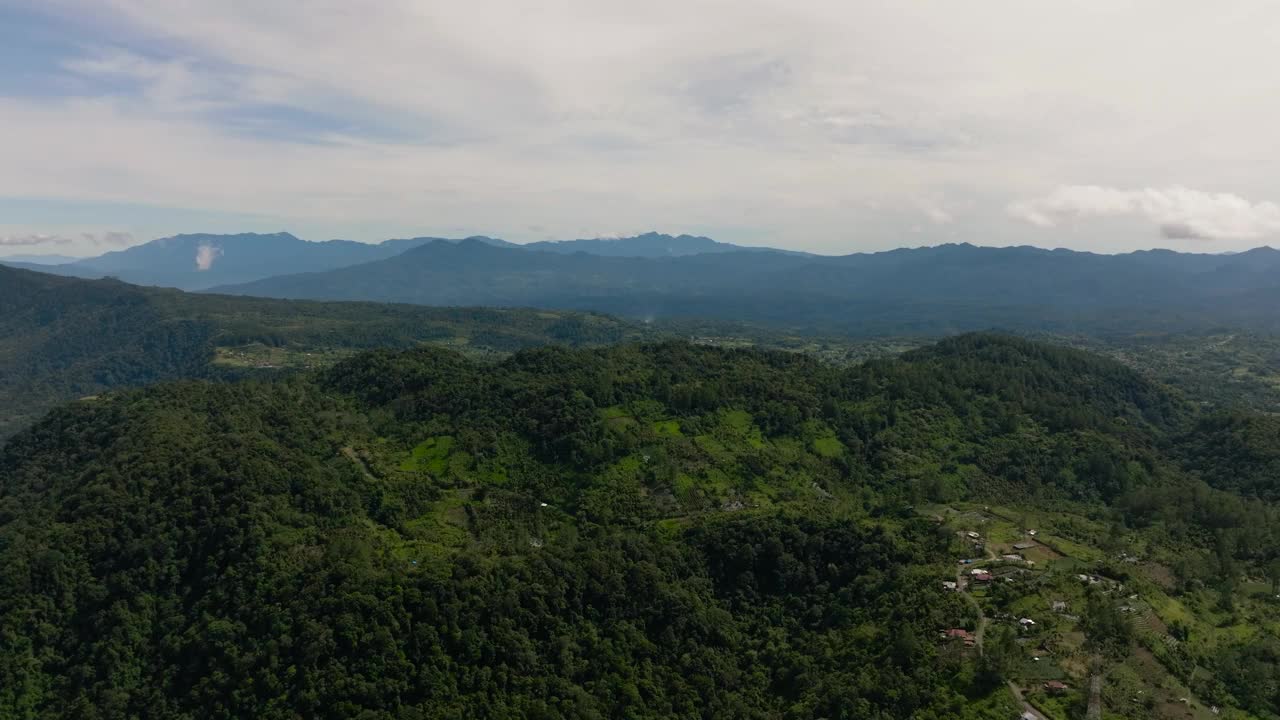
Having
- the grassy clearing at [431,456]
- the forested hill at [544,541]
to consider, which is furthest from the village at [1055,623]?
the grassy clearing at [431,456]

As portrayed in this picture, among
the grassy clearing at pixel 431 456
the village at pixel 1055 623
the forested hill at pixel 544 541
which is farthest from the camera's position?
the grassy clearing at pixel 431 456

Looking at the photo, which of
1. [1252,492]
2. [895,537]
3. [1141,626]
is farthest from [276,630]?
[1252,492]

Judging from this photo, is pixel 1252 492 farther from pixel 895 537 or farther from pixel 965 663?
pixel 965 663

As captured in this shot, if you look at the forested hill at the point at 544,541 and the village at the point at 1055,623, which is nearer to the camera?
the village at the point at 1055,623

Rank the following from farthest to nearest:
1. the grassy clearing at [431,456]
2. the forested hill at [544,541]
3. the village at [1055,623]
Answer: the grassy clearing at [431,456], the forested hill at [544,541], the village at [1055,623]

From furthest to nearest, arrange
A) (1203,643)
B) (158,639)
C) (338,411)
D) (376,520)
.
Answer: (338,411)
(376,520)
(158,639)
(1203,643)

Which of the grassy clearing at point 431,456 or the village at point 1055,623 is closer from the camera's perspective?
the village at point 1055,623

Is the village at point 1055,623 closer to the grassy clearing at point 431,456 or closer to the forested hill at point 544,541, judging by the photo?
the forested hill at point 544,541

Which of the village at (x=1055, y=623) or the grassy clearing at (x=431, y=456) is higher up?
the grassy clearing at (x=431, y=456)
